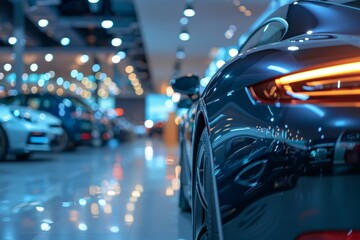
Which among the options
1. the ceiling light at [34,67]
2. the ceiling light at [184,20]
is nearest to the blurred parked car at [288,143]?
the ceiling light at [184,20]

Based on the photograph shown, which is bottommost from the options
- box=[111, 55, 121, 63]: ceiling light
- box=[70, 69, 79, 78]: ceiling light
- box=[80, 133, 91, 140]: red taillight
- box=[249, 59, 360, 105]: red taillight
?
box=[80, 133, 91, 140]: red taillight

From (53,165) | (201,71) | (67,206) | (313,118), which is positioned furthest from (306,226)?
(201,71)

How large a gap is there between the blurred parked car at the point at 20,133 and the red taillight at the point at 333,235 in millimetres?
9294

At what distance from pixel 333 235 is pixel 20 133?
369 inches

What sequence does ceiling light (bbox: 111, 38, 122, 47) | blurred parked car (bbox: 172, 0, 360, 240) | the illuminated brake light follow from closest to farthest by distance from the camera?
blurred parked car (bbox: 172, 0, 360, 240), the illuminated brake light, ceiling light (bbox: 111, 38, 122, 47)

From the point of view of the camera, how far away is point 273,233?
2037 millimetres

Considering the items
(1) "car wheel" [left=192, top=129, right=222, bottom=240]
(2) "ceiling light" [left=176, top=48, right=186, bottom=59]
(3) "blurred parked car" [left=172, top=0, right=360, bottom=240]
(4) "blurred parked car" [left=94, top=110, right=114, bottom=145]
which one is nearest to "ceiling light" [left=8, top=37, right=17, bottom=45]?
(4) "blurred parked car" [left=94, top=110, right=114, bottom=145]

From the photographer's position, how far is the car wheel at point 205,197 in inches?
94.0

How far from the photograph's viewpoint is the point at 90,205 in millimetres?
5688

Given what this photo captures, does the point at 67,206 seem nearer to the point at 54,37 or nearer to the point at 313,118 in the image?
the point at 313,118

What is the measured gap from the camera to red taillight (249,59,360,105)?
6.75ft

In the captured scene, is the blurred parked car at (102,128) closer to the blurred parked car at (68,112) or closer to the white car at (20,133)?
the blurred parked car at (68,112)

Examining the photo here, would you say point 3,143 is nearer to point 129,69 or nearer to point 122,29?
point 122,29

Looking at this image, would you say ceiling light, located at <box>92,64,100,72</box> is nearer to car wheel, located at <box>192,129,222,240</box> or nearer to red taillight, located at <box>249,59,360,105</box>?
car wheel, located at <box>192,129,222,240</box>
